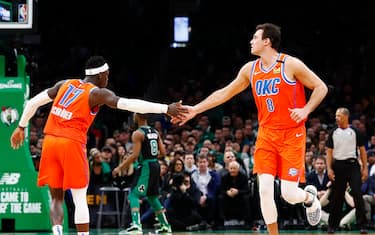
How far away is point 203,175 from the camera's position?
55.5ft

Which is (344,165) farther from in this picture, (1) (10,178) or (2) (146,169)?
(1) (10,178)

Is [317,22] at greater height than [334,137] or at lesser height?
greater

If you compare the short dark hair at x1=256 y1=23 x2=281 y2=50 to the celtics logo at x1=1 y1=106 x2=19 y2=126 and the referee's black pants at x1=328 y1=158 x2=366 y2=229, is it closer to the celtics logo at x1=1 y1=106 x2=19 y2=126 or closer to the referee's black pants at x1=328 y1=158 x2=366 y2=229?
the referee's black pants at x1=328 y1=158 x2=366 y2=229

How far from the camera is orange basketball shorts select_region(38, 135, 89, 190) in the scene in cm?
959

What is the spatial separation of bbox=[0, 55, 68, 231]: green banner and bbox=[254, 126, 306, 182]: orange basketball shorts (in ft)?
21.6

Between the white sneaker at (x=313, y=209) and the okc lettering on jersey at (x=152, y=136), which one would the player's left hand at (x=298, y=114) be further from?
the okc lettering on jersey at (x=152, y=136)

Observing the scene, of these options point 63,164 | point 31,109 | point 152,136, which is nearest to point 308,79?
point 63,164

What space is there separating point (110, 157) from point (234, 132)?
4.24 m

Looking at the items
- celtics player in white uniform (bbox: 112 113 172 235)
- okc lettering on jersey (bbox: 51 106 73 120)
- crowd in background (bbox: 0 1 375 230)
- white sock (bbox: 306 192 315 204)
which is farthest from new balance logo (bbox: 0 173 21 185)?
white sock (bbox: 306 192 315 204)

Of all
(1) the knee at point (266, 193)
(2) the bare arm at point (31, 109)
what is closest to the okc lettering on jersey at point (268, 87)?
(1) the knee at point (266, 193)

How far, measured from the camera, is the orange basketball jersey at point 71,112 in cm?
961

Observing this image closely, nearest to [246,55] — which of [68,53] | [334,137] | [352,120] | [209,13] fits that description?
[209,13]

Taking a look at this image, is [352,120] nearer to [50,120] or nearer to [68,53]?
[68,53]

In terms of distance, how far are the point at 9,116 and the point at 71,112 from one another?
5874mm
